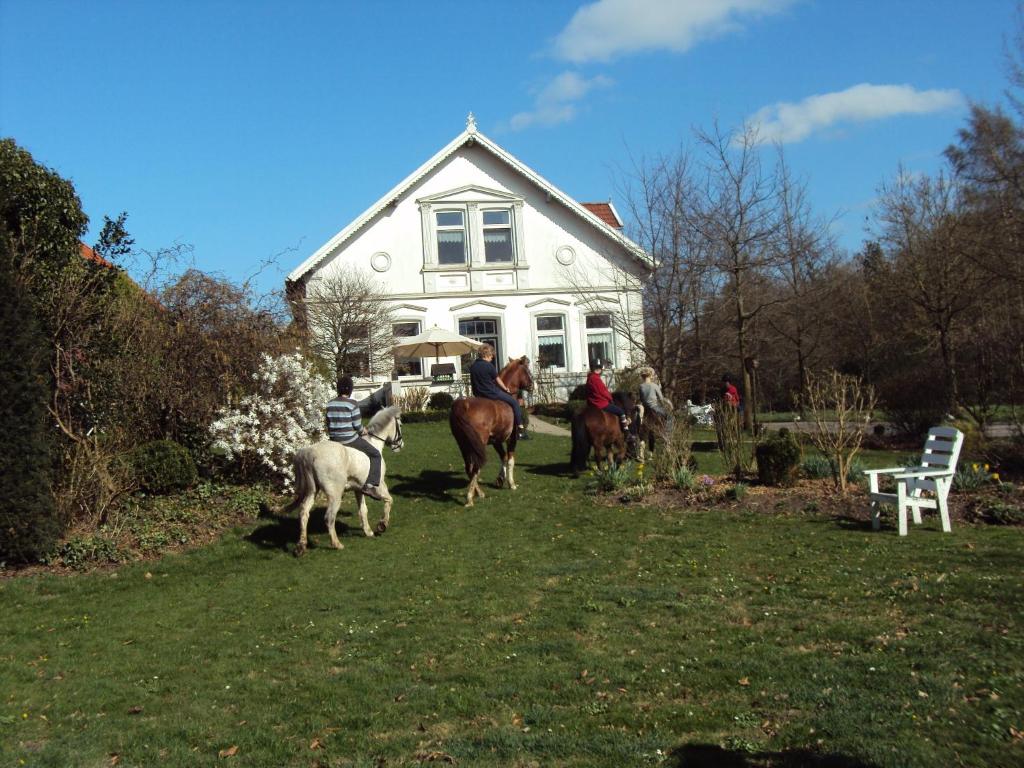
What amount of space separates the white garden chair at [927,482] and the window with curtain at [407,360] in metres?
20.7

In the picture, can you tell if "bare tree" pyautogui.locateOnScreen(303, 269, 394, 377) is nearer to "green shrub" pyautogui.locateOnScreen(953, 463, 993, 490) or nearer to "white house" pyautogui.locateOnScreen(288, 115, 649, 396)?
"white house" pyautogui.locateOnScreen(288, 115, 649, 396)

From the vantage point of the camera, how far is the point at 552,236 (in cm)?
3191

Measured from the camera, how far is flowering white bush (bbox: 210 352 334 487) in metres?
13.0

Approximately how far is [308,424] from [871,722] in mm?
10445

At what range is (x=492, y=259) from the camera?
3181 centimetres

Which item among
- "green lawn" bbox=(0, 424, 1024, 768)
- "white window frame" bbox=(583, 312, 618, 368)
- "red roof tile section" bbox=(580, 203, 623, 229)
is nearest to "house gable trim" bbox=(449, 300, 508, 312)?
"white window frame" bbox=(583, 312, 618, 368)

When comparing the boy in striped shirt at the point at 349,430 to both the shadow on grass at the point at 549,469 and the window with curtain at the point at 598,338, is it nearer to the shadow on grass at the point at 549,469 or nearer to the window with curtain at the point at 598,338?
the shadow on grass at the point at 549,469

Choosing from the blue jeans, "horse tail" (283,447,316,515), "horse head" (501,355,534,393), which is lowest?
"horse tail" (283,447,316,515)

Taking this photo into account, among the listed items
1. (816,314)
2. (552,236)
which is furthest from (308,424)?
(816,314)

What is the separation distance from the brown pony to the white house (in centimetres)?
1617

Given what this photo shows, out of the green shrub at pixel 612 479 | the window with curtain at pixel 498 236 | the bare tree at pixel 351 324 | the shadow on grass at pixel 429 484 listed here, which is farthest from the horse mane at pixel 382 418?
the window with curtain at pixel 498 236

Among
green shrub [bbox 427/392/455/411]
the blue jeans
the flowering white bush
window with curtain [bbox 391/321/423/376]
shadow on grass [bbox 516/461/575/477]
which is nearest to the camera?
the flowering white bush

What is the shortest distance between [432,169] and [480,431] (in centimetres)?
1968

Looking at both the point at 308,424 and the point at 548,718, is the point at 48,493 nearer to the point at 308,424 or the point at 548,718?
the point at 308,424
